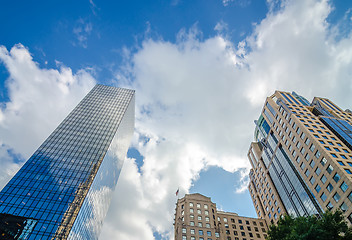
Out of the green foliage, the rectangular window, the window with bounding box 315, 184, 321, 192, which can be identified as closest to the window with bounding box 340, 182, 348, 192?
the window with bounding box 315, 184, 321, 192

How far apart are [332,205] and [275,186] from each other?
34.8 meters

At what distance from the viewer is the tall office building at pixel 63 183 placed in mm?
67312

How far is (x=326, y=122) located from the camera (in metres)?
72.8

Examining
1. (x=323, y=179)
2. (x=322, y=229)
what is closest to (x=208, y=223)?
(x=323, y=179)

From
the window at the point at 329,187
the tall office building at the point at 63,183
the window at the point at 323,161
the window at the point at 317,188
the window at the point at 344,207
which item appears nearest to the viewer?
the window at the point at 344,207

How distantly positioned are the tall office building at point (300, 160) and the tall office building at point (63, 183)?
75856 mm

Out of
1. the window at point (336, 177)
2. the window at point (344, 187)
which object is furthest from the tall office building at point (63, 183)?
the window at point (336, 177)

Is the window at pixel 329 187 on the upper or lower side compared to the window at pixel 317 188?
lower

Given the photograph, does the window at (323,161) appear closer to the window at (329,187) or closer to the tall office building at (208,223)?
the window at (329,187)

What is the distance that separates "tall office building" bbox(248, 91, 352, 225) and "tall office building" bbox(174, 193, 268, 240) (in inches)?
392

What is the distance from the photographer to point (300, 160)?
216ft

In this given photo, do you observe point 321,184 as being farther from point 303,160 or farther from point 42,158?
point 42,158

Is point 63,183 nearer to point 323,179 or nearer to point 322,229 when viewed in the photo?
point 322,229

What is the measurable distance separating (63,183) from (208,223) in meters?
59.0
